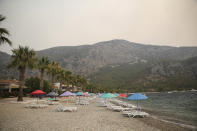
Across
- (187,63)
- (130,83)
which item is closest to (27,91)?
(130,83)

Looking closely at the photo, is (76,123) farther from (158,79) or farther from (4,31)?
(158,79)

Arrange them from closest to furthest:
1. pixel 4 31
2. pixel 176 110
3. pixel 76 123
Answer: pixel 76 123, pixel 4 31, pixel 176 110

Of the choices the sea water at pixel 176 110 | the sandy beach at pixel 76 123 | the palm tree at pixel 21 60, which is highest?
the palm tree at pixel 21 60

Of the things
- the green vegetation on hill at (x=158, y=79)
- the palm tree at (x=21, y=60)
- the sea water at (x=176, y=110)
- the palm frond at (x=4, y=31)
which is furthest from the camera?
the green vegetation on hill at (x=158, y=79)

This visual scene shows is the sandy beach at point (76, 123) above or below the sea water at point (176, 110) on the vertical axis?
above

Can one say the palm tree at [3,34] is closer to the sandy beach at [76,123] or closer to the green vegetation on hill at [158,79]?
the sandy beach at [76,123]

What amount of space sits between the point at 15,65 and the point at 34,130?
2146cm

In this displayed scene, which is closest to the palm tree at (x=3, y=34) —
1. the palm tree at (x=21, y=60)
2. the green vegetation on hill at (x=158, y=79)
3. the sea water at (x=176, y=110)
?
the palm tree at (x=21, y=60)

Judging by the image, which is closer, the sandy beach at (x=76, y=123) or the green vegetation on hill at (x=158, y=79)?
the sandy beach at (x=76, y=123)

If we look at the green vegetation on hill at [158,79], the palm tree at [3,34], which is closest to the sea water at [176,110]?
the palm tree at [3,34]

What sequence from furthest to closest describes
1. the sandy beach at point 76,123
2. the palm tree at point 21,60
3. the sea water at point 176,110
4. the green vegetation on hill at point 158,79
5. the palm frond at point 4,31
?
the green vegetation on hill at point 158,79, the palm tree at point 21,60, the sea water at point 176,110, the palm frond at point 4,31, the sandy beach at point 76,123

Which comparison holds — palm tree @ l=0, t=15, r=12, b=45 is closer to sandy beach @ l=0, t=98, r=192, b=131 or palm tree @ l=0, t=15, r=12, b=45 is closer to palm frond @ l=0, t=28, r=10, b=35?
palm frond @ l=0, t=28, r=10, b=35

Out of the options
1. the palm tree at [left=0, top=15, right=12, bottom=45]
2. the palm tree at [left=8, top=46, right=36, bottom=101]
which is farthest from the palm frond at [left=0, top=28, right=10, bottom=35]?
the palm tree at [left=8, top=46, right=36, bottom=101]

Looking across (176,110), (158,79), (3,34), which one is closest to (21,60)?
(3,34)
